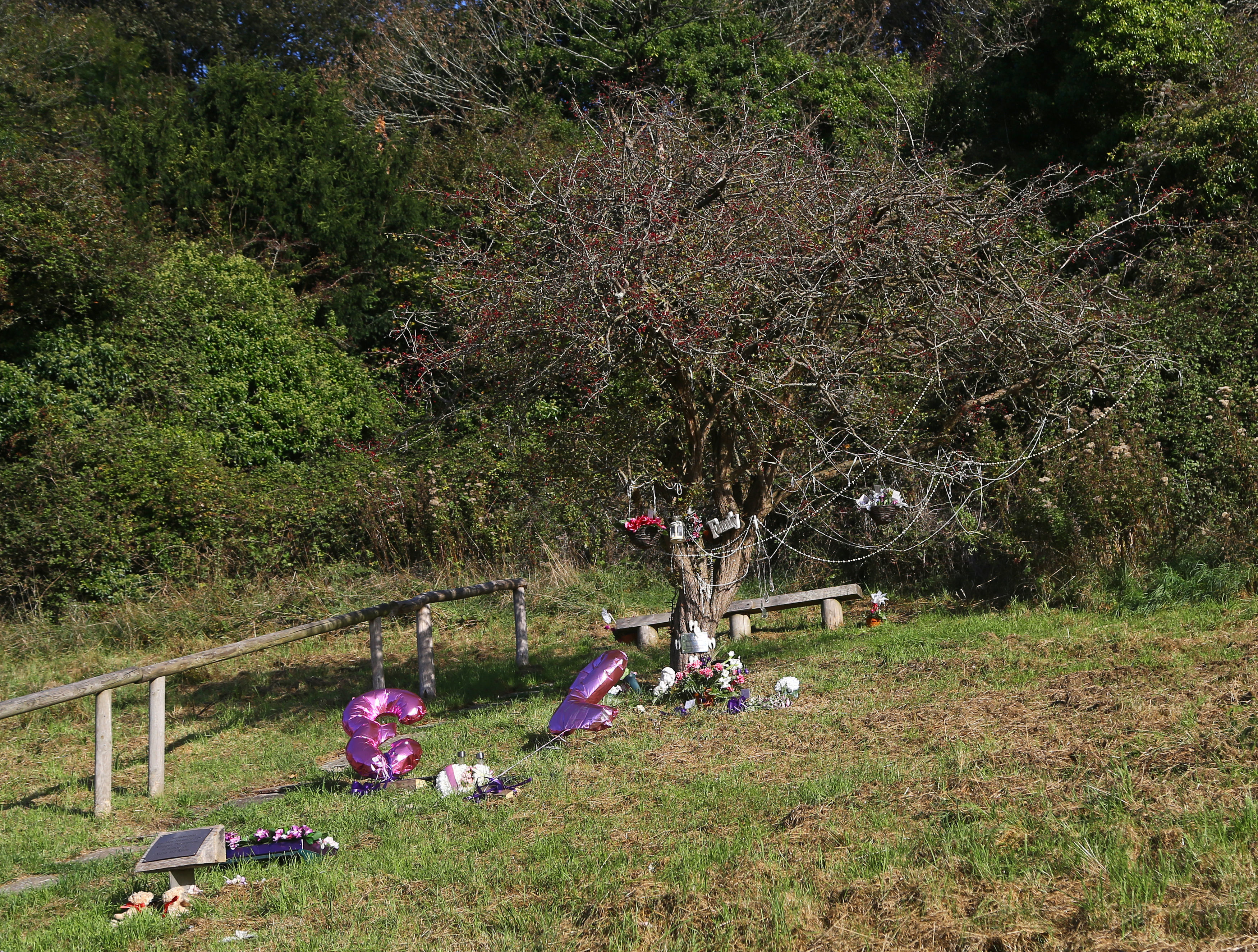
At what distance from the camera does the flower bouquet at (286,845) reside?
15.4 feet

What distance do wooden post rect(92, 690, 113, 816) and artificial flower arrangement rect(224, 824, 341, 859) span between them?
6.47 feet

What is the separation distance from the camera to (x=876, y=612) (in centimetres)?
941

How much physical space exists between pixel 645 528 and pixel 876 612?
323cm

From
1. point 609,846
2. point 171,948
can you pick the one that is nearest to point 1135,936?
point 609,846

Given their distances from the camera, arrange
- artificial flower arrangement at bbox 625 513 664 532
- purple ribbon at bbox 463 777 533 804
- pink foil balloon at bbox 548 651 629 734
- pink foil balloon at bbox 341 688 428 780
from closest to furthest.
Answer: purple ribbon at bbox 463 777 533 804
pink foil balloon at bbox 341 688 428 780
pink foil balloon at bbox 548 651 629 734
artificial flower arrangement at bbox 625 513 664 532

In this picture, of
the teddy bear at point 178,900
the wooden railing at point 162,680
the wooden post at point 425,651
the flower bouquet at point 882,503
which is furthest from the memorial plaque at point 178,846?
the flower bouquet at point 882,503

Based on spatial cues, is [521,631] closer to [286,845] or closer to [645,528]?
[645,528]

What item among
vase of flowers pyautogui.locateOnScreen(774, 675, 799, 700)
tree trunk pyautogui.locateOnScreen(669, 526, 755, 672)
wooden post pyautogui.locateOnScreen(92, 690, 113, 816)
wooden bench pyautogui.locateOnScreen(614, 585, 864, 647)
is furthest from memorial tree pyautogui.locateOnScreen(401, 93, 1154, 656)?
wooden post pyautogui.locateOnScreen(92, 690, 113, 816)

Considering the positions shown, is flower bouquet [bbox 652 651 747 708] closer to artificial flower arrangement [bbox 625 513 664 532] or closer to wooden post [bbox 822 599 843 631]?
artificial flower arrangement [bbox 625 513 664 532]

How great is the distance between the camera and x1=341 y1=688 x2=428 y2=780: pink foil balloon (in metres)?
5.89

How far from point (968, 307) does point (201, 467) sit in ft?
28.2

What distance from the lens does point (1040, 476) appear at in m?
9.25

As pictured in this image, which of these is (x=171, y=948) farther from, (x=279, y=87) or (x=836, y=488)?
(x=279, y=87)

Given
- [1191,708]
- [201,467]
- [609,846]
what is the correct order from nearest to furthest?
1. [609,846]
2. [1191,708]
3. [201,467]
